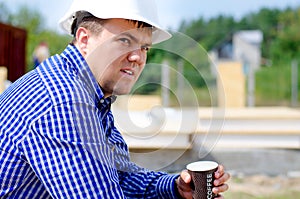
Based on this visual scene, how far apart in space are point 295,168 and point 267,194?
1.62 meters

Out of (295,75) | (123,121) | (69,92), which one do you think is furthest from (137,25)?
(295,75)

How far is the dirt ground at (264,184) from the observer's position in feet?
15.7

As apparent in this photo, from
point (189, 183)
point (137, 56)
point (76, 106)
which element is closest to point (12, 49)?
point (189, 183)

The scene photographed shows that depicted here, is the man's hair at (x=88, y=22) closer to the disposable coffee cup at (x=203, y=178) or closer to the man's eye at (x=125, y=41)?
the man's eye at (x=125, y=41)

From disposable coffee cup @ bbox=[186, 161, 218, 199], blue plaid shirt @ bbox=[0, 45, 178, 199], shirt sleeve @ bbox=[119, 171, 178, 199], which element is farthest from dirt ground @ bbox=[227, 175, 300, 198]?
blue plaid shirt @ bbox=[0, 45, 178, 199]

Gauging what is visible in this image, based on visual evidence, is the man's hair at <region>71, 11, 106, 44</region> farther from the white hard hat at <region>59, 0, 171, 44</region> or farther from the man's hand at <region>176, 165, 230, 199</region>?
the man's hand at <region>176, 165, 230, 199</region>

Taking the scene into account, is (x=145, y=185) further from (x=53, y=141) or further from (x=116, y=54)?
(x=53, y=141)

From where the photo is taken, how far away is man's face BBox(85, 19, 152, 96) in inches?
53.7

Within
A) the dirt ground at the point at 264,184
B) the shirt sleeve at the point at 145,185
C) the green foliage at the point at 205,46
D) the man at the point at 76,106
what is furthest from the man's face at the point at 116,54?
the dirt ground at the point at 264,184

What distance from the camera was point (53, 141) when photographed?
114cm

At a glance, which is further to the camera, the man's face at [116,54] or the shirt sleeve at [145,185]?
the shirt sleeve at [145,185]

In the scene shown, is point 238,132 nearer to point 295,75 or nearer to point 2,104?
point 2,104

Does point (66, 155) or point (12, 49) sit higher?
point (12, 49)

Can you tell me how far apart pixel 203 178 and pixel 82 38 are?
469 mm
